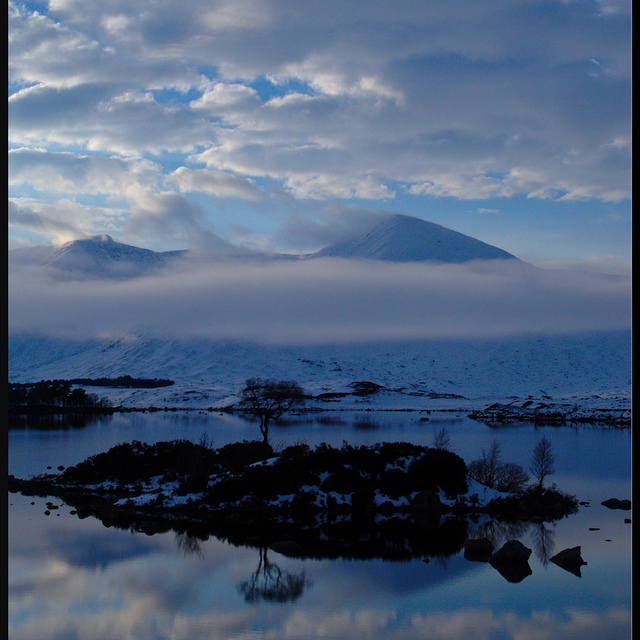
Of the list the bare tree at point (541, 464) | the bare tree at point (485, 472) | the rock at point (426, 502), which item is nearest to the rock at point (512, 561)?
the rock at point (426, 502)

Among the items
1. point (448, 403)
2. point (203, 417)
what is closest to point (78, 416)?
point (203, 417)

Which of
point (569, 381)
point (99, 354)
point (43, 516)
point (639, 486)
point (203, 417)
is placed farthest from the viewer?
point (99, 354)

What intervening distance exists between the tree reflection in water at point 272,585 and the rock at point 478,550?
6.34m

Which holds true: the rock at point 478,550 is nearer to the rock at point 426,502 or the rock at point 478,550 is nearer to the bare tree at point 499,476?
the rock at point 426,502

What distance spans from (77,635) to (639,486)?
57.1 feet

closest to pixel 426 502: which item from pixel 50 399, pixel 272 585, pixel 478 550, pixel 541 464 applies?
pixel 478 550

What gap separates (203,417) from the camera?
294ft

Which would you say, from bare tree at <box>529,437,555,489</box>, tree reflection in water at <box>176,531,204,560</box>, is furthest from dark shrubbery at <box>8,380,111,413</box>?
tree reflection in water at <box>176,531,204,560</box>

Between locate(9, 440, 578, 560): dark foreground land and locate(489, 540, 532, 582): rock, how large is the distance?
7.15ft

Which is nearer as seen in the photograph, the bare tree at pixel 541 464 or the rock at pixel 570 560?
the rock at pixel 570 560

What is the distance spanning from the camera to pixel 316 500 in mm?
28969

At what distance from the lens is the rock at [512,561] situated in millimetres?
20969

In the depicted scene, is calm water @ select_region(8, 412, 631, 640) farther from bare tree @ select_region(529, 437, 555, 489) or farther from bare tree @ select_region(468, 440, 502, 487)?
bare tree @ select_region(468, 440, 502, 487)

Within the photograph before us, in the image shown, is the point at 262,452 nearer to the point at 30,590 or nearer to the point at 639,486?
the point at 30,590
